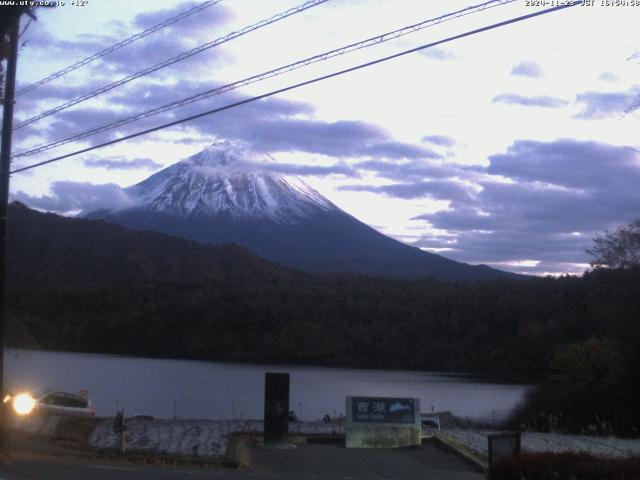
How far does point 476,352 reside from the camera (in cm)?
8100

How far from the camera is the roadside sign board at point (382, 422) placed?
2234 centimetres

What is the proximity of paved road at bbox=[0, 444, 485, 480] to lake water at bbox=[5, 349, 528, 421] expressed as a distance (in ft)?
67.4

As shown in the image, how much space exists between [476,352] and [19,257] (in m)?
72.3

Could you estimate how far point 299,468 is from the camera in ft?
62.0

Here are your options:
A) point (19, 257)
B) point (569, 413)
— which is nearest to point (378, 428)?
point (569, 413)

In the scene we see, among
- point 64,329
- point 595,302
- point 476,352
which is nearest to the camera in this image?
point 595,302

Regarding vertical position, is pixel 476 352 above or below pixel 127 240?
below

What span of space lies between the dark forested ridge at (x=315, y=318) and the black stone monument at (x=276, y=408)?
4128 cm

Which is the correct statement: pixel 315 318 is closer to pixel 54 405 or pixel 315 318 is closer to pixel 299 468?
pixel 54 405

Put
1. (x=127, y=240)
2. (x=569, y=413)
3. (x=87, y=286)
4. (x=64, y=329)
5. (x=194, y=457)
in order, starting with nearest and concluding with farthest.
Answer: (x=194, y=457), (x=569, y=413), (x=64, y=329), (x=87, y=286), (x=127, y=240)

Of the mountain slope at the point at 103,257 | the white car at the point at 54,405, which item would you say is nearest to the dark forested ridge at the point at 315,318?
the mountain slope at the point at 103,257

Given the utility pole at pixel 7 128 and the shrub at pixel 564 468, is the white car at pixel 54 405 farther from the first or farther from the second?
the shrub at pixel 564 468

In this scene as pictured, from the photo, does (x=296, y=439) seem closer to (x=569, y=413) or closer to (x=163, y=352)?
(x=569, y=413)

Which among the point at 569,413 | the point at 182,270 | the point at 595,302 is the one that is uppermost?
the point at 182,270
